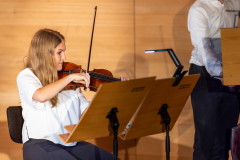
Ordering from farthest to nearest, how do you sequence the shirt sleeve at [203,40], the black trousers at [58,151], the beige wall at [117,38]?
the beige wall at [117,38] < the shirt sleeve at [203,40] < the black trousers at [58,151]

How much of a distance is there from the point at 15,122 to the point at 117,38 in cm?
135

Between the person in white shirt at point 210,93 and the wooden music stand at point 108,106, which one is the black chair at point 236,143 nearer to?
the person in white shirt at point 210,93

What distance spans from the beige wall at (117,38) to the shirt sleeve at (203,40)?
60cm

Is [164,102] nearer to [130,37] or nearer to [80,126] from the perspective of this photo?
[80,126]

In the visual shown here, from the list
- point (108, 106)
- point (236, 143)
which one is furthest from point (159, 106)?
point (236, 143)

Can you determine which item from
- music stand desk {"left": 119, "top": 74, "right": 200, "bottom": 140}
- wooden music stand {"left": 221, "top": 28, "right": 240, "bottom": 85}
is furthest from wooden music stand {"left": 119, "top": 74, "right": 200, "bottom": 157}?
wooden music stand {"left": 221, "top": 28, "right": 240, "bottom": 85}

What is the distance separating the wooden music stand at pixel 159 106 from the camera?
5.32 feet

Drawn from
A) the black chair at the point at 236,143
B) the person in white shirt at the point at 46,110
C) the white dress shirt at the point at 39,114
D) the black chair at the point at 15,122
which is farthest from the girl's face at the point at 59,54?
the black chair at the point at 236,143

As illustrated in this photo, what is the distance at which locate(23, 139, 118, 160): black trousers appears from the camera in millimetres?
1749

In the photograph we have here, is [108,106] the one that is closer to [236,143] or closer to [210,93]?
[236,143]

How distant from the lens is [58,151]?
5.87 ft

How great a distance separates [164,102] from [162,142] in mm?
1444

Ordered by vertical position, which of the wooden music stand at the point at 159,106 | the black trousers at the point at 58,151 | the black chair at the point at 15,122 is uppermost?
the wooden music stand at the point at 159,106

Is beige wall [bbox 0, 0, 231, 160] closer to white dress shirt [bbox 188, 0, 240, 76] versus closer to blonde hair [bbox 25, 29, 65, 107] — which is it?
white dress shirt [bbox 188, 0, 240, 76]
